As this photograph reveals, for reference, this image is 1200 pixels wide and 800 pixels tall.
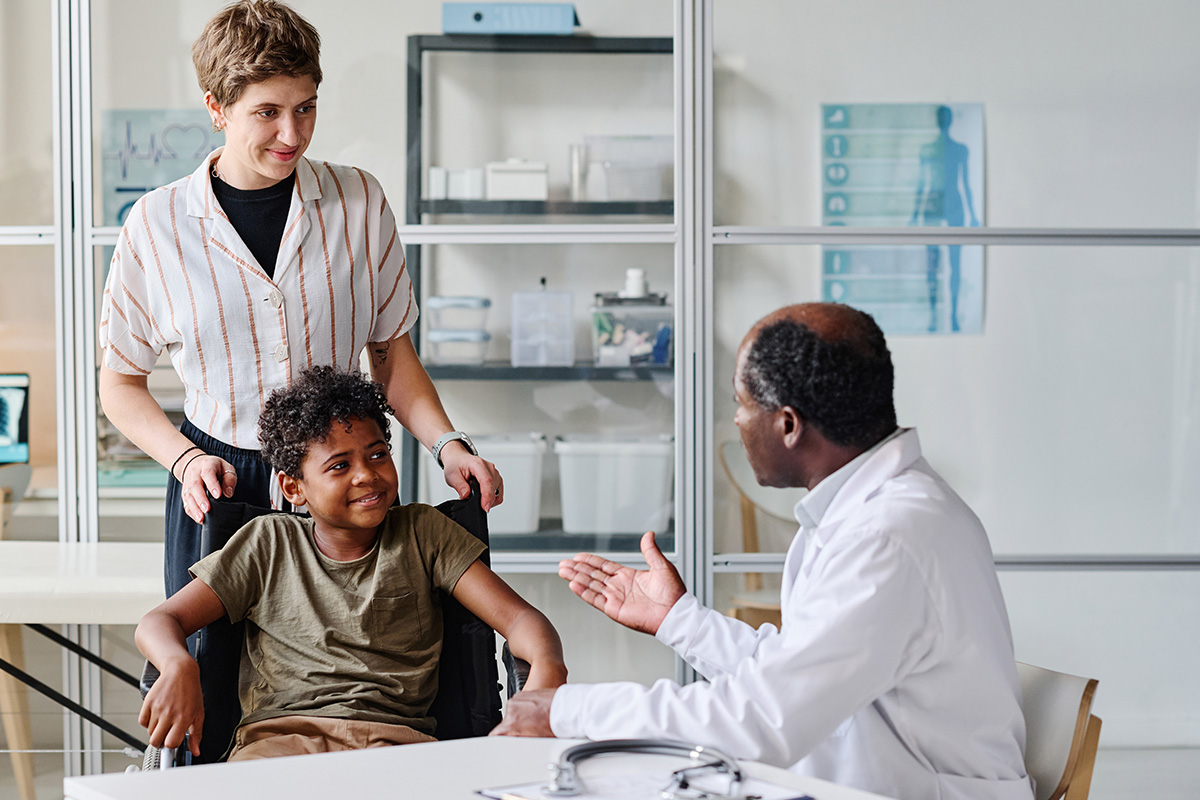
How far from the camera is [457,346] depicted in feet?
10.6

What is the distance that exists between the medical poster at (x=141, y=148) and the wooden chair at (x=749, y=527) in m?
1.71

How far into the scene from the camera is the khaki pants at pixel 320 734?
1.63 meters

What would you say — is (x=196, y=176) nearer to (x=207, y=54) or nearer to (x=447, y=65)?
(x=207, y=54)

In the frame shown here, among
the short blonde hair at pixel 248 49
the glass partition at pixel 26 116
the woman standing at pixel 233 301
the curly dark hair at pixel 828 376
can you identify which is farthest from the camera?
the glass partition at pixel 26 116

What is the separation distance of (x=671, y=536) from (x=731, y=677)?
2058mm

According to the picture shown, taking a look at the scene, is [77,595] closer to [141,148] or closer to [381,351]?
[381,351]

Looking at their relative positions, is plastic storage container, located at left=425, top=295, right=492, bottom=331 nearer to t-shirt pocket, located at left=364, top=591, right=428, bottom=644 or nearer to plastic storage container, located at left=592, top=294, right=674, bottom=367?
plastic storage container, located at left=592, top=294, right=674, bottom=367

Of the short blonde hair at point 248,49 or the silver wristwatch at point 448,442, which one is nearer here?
the short blonde hair at point 248,49

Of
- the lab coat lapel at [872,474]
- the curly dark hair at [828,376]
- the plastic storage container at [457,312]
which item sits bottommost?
the lab coat lapel at [872,474]

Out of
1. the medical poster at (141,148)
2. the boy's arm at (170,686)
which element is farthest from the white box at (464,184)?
the boy's arm at (170,686)

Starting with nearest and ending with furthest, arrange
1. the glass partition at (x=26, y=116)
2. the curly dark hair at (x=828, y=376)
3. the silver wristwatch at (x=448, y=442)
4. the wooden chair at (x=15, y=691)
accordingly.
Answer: the curly dark hair at (x=828, y=376) < the silver wristwatch at (x=448, y=442) < the wooden chair at (x=15, y=691) < the glass partition at (x=26, y=116)

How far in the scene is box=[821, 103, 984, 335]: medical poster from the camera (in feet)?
10.4

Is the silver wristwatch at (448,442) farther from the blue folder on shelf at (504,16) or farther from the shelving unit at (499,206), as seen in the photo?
the blue folder on shelf at (504,16)

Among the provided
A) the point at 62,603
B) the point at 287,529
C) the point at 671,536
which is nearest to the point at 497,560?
the point at 671,536
